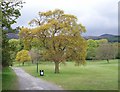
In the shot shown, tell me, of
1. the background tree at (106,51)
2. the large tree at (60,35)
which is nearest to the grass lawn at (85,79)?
the large tree at (60,35)

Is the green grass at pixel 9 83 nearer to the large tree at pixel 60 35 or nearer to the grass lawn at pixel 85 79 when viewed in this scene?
the grass lawn at pixel 85 79

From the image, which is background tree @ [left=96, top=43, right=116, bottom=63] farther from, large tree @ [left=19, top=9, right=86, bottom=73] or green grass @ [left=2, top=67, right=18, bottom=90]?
green grass @ [left=2, top=67, right=18, bottom=90]

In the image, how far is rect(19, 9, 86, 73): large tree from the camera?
160ft

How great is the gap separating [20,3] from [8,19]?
5.34 ft

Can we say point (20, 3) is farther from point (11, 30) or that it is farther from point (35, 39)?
point (35, 39)

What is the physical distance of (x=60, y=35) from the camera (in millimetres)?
49031

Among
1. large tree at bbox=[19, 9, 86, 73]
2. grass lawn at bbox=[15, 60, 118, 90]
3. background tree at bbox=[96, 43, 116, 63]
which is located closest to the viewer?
grass lawn at bbox=[15, 60, 118, 90]

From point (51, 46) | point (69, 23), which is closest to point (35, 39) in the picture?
point (51, 46)

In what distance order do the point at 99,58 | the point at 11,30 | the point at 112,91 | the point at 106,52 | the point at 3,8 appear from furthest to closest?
the point at 99,58, the point at 106,52, the point at 11,30, the point at 3,8, the point at 112,91

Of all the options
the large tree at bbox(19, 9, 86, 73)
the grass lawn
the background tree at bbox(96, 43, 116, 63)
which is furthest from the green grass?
the background tree at bbox(96, 43, 116, 63)

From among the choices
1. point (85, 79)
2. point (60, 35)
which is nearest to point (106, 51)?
point (60, 35)

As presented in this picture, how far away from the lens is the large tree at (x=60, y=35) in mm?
48719

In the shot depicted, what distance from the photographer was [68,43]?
1933 inches

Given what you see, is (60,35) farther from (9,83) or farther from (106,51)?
(106,51)
